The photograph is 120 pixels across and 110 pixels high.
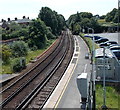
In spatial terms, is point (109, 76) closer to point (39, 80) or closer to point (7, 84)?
point (39, 80)

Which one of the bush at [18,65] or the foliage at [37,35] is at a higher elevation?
the foliage at [37,35]

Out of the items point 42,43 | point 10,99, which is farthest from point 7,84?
point 42,43

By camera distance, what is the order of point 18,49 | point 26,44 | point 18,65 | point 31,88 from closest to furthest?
point 31,88 → point 18,65 → point 18,49 → point 26,44

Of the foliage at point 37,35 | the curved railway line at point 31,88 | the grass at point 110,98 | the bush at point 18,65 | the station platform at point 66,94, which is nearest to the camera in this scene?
the grass at point 110,98

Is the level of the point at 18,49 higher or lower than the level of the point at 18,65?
higher

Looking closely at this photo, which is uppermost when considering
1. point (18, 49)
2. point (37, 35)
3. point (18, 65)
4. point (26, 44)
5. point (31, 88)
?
point (37, 35)

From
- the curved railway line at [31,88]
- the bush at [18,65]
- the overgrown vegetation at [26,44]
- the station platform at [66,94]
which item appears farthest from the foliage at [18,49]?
the station platform at [66,94]

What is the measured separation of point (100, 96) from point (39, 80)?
858 centimetres

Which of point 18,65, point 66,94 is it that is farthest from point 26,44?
point 66,94

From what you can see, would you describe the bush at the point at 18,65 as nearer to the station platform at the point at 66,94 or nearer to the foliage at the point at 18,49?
the station platform at the point at 66,94

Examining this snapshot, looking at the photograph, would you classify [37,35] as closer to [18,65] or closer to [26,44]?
[26,44]

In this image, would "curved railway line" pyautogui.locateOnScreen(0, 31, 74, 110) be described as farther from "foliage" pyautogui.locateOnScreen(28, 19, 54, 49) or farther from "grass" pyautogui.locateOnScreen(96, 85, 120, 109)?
"foliage" pyautogui.locateOnScreen(28, 19, 54, 49)

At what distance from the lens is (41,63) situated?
34.2 metres


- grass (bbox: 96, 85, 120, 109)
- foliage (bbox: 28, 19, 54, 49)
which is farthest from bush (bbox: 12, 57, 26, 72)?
foliage (bbox: 28, 19, 54, 49)
